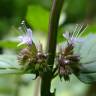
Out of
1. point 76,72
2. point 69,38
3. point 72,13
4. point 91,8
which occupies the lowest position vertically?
point 76,72

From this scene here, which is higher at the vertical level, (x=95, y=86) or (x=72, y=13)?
(x=72, y=13)

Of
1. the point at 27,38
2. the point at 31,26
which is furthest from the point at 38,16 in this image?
the point at 27,38

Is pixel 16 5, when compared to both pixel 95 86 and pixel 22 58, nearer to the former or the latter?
pixel 95 86

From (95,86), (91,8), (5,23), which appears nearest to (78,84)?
(95,86)

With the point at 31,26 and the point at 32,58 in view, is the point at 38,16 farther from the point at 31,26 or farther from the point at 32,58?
the point at 32,58

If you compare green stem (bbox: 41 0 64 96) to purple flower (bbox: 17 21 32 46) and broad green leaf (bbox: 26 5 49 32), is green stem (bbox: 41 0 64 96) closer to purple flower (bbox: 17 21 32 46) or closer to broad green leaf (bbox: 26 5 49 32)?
purple flower (bbox: 17 21 32 46)

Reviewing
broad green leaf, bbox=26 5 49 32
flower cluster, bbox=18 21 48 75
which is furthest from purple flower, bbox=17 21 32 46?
broad green leaf, bbox=26 5 49 32

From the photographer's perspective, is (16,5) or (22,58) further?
(16,5)

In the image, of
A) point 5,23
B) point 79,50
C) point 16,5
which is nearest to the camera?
point 79,50
